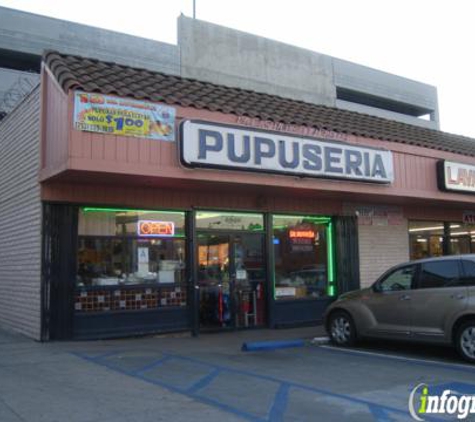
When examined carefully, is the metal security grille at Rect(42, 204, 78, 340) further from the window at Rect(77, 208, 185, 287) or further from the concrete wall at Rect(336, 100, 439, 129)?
the concrete wall at Rect(336, 100, 439, 129)

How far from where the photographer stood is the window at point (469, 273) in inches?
359

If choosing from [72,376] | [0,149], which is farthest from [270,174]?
[0,149]

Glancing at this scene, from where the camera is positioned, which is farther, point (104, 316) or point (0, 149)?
point (0, 149)

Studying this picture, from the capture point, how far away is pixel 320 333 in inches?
493

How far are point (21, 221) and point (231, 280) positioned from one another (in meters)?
4.52

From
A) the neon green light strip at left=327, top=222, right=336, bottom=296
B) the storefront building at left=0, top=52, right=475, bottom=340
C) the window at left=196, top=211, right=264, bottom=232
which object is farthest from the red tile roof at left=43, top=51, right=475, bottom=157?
the neon green light strip at left=327, top=222, right=336, bottom=296

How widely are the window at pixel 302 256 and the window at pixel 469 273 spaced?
4971 millimetres

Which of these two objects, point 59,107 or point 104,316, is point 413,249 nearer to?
point 104,316

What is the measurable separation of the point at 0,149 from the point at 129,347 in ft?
21.3

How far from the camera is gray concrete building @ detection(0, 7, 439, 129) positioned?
3278 centimetres

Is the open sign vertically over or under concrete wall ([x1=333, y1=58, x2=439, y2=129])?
under

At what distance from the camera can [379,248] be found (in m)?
15.4

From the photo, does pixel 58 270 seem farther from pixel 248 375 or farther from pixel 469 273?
pixel 469 273

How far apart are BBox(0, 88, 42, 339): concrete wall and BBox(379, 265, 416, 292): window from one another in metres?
6.26
